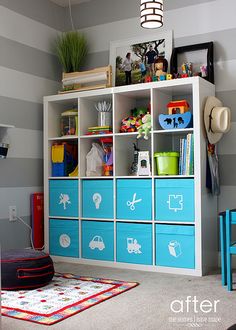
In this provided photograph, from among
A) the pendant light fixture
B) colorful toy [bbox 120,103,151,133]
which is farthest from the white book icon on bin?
the pendant light fixture

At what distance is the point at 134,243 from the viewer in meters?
3.76

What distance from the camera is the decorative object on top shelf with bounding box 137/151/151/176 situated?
376cm

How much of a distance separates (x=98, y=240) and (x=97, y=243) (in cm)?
3

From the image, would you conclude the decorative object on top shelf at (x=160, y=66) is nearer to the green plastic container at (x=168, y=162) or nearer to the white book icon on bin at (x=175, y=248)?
the green plastic container at (x=168, y=162)

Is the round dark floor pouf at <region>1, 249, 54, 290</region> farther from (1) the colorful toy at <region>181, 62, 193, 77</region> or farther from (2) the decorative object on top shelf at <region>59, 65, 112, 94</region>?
(1) the colorful toy at <region>181, 62, 193, 77</region>

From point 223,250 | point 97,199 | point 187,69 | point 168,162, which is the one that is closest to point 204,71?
point 187,69

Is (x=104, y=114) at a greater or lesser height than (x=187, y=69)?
lesser

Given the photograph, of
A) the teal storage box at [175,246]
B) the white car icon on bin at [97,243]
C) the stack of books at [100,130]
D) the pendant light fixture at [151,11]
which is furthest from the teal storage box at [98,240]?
the pendant light fixture at [151,11]

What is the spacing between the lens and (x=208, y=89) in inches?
146

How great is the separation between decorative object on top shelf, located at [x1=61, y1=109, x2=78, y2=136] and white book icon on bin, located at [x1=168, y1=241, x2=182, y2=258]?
1.30m

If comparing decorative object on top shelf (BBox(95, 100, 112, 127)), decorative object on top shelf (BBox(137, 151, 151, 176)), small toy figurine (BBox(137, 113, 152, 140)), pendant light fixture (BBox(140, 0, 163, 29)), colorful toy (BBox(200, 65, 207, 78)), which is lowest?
decorative object on top shelf (BBox(137, 151, 151, 176))

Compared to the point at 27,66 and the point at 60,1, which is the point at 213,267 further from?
the point at 60,1

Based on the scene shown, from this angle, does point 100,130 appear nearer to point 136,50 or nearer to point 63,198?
point 63,198

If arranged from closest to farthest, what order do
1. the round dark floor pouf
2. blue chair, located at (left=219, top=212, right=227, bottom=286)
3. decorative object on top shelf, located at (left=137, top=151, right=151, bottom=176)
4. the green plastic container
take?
the round dark floor pouf < blue chair, located at (left=219, top=212, right=227, bottom=286) < the green plastic container < decorative object on top shelf, located at (left=137, top=151, right=151, bottom=176)
